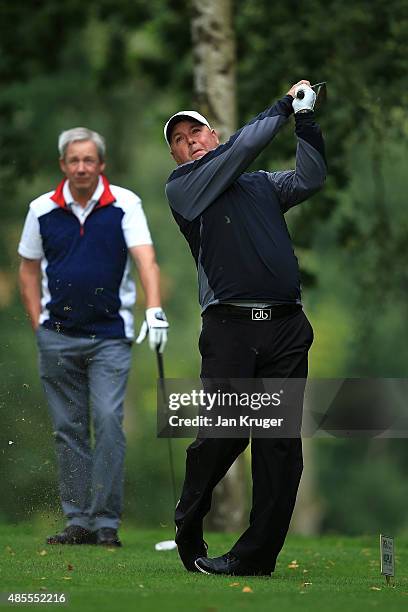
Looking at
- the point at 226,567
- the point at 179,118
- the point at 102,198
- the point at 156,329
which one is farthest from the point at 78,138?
the point at 226,567

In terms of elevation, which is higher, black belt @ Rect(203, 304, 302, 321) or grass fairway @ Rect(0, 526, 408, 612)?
black belt @ Rect(203, 304, 302, 321)

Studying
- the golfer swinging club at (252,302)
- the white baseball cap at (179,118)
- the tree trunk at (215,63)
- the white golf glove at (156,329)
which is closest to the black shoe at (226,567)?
the golfer swinging club at (252,302)

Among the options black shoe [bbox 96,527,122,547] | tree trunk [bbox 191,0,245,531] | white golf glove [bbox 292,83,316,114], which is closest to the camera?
white golf glove [bbox 292,83,316,114]

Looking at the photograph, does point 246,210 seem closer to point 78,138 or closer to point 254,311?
point 254,311

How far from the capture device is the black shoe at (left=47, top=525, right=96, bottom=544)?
8.23 meters

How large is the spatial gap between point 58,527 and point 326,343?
23750 millimetres

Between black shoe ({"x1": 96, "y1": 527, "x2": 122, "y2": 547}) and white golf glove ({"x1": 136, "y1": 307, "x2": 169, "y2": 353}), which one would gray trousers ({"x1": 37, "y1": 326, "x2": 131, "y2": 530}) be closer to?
black shoe ({"x1": 96, "y1": 527, "x2": 122, "y2": 547})

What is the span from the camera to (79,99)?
21.0 meters

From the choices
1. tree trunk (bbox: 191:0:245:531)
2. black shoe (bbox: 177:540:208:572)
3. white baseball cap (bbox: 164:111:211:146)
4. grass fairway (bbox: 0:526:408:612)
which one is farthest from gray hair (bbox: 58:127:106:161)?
tree trunk (bbox: 191:0:245:531)

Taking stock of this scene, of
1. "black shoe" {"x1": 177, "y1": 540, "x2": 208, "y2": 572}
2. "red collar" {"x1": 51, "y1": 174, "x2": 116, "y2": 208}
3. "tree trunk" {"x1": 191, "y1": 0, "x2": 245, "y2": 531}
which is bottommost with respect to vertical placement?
"black shoe" {"x1": 177, "y1": 540, "x2": 208, "y2": 572}

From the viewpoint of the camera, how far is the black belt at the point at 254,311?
22.0ft

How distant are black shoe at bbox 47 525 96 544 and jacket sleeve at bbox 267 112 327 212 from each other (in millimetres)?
2340

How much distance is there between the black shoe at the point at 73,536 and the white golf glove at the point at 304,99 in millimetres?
2766

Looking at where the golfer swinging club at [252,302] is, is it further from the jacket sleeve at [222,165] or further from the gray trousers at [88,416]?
the gray trousers at [88,416]
